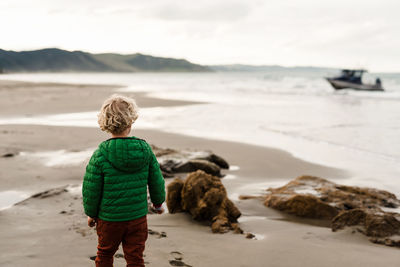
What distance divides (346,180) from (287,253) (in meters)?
3.96

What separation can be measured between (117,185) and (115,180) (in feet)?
0.12

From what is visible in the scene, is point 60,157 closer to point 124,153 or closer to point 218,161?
point 218,161

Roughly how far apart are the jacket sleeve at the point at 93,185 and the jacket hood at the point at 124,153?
0.25 ft

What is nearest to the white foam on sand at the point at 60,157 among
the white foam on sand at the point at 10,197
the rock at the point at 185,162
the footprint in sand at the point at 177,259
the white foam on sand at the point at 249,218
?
the rock at the point at 185,162

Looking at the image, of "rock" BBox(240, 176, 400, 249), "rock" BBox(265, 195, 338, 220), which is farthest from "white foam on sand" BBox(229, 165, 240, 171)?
"rock" BBox(265, 195, 338, 220)

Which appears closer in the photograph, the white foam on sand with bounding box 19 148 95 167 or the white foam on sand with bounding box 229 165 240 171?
the white foam on sand with bounding box 19 148 95 167

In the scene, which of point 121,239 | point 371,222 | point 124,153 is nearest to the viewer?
point 124,153

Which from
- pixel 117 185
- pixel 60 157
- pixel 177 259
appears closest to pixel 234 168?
pixel 60 157

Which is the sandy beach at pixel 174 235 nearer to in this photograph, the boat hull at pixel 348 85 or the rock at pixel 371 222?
the rock at pixel 371 222

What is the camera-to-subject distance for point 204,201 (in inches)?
161

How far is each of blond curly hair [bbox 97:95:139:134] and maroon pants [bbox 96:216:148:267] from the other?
0.62m

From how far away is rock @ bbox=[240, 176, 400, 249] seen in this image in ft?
12.0

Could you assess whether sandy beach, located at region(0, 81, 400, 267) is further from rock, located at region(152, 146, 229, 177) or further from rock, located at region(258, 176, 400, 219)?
rock, located at region(152, 146, 229, 177)

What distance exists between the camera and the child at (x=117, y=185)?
7.66 ft
